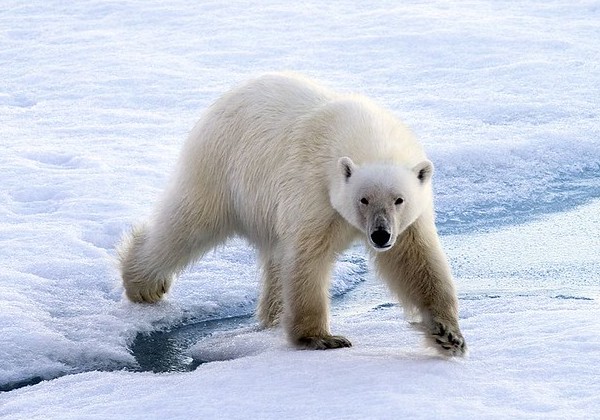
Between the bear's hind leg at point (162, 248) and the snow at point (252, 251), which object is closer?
the snow at point (252, 251)

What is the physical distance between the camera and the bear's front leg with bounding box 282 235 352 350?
429 cm

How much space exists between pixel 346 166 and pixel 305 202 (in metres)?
0.30

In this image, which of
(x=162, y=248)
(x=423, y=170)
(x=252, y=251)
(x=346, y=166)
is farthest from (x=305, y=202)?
(x=252, y=251)

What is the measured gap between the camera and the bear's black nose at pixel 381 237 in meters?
3.90

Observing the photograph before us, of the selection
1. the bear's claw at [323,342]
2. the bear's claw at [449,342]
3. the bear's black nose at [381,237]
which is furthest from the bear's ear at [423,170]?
the bear's claw at [323,342]

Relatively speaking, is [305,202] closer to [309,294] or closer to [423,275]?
[309,294]

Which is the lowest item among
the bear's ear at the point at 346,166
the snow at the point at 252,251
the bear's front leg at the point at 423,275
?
the snow at the point at 252,251

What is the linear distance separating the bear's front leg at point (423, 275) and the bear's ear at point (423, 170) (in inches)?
8.0

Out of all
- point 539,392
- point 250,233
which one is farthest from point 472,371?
point 250,233

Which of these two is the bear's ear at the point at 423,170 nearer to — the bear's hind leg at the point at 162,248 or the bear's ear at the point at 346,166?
the bear's ear at the point at 346,166

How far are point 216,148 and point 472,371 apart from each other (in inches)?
71.0

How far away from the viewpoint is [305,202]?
171 inches

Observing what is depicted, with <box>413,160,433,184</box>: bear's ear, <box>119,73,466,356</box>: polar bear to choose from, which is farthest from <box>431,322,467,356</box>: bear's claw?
<box>413,160,433,184</box>: bear's ear

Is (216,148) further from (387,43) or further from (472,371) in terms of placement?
(387,43)
